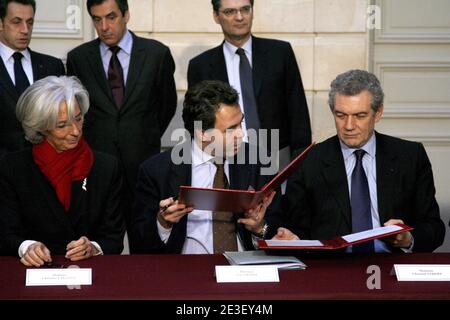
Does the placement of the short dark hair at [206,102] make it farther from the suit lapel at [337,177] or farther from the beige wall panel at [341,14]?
the beige wall panel at [341,14]

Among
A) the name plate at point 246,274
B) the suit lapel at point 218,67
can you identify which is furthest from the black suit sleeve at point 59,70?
the name plate at point 246,274

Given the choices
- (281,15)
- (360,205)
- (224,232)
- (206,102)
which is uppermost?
(281,15)

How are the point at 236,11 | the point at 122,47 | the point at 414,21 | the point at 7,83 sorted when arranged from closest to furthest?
the point at 7,83 < the point at 236,11 < the point at 122,47 < the point at 414,21

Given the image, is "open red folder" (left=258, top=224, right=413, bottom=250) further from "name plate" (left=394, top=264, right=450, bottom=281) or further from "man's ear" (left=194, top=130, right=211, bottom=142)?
"man's ear" (left=194, top=130, right=211, bottom=142)

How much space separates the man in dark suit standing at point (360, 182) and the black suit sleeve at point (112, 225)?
0.75 m

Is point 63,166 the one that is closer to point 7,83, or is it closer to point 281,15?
point 7,83

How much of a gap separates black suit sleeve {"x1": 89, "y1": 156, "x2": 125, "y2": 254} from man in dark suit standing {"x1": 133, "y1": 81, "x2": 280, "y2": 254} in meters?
0.08

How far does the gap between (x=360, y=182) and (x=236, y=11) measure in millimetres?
1598

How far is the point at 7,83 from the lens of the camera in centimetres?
571

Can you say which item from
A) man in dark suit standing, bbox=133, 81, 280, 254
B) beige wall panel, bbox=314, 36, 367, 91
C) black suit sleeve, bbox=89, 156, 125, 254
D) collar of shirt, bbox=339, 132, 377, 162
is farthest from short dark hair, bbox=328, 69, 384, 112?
→ beige wall panel, bbox=314, 36, 367, 91

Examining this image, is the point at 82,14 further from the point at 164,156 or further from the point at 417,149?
the point at 417,149

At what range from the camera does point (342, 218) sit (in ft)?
15.4

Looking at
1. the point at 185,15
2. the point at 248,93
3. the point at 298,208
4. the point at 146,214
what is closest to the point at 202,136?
the point at 146,214

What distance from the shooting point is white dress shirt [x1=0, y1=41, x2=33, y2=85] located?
228 inches
